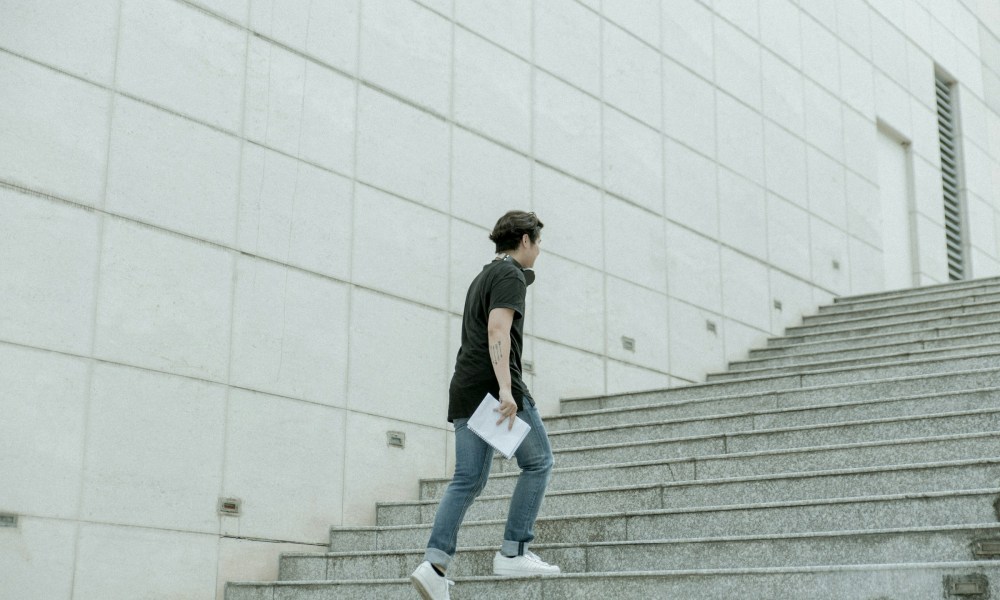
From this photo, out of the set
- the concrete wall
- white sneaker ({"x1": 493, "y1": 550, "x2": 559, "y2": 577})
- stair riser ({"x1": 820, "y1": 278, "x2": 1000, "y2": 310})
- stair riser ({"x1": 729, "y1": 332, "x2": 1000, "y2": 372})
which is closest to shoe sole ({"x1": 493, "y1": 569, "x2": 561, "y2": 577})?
white sneaker ({"x1": 493, "y1": 550, "x2": 559, "y2": 577})

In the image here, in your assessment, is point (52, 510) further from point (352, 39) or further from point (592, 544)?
point (352, 39)

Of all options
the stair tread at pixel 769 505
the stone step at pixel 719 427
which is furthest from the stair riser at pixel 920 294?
the stair tread at pixel 769 505

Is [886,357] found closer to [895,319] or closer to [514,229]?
[895,319]

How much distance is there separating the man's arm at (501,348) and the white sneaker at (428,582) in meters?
0.70

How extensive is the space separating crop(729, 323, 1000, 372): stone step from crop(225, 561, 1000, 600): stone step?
17.0 ft

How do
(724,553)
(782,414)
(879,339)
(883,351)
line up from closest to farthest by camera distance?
(724,553)
(782,414)
(883,351)
(879,339)

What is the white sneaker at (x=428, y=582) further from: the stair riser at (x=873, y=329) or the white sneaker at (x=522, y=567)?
the stair riser at (x=873, y=329)

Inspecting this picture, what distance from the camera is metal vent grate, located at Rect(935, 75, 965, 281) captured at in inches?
726

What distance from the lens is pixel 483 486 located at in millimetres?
5691

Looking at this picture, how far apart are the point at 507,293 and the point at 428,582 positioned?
130cm

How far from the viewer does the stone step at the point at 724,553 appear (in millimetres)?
5395

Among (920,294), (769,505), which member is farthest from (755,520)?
(920,294)

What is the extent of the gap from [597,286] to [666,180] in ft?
5.88

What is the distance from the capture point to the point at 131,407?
7465 millimetres
